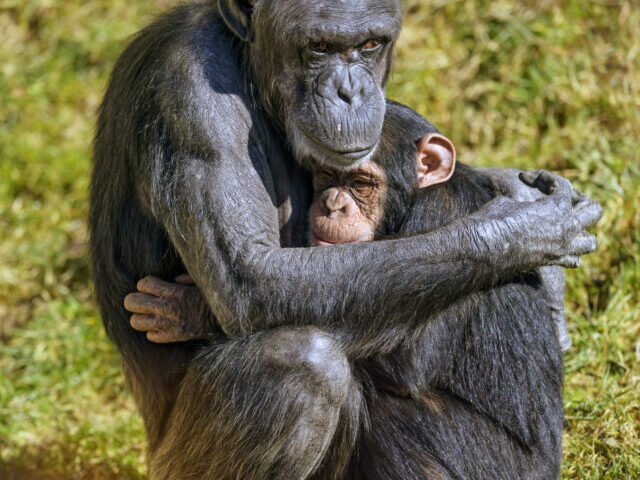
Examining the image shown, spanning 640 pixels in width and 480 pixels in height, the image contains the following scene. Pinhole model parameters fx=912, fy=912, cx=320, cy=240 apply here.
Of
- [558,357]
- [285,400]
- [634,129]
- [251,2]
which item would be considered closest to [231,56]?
[251,2]

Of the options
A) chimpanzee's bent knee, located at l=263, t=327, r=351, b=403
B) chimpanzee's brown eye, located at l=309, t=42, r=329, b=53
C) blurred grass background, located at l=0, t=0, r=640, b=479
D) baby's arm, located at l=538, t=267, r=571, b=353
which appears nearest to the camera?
chimpanzee's bent knee, located at l=263, t=327, r=351, b=403

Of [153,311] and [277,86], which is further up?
[277,86]

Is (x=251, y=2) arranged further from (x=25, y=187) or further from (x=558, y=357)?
(x=25, y=187)

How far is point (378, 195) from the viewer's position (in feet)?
15.9

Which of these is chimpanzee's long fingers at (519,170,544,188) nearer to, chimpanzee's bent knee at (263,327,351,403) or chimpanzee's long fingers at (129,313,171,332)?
chimpanzee's bent knee at (263,327,351,403)

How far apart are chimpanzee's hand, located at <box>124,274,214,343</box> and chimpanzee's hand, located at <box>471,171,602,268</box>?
1486 millimetres

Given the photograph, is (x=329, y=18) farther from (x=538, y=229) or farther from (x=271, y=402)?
(x=271, y=402)

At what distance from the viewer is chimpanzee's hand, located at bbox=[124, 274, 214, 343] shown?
15.5 feet

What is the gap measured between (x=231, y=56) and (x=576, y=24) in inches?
176

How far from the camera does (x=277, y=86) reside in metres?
4.61

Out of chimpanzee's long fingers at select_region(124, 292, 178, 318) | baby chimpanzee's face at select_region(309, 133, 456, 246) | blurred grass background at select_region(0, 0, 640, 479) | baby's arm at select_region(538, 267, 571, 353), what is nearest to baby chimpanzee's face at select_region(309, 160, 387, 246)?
baby chimpanzee's face at select_region(309, 133, 456, 246)

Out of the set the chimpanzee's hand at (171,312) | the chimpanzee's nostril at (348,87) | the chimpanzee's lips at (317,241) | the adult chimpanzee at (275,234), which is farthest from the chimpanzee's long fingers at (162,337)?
the chimpanzee's nostril at (348,87)

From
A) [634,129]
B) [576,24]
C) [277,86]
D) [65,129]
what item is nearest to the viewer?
[277,86]

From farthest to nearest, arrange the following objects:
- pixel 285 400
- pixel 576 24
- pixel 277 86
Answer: pixel 576 24 < pixel 277 86 < pixel 285 400
